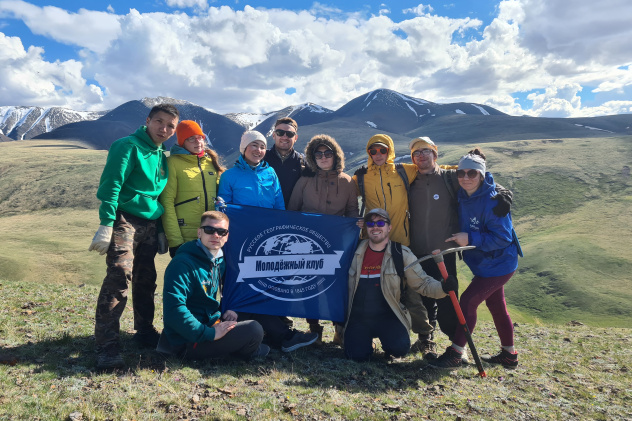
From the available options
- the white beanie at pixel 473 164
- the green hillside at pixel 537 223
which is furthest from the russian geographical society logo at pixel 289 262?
the green hillside at pixel 537 223

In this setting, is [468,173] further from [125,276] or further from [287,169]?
[125,276]

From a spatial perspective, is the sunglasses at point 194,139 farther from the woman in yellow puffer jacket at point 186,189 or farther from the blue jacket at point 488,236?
the blue jacket at point 488,236

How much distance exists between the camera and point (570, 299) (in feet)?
143

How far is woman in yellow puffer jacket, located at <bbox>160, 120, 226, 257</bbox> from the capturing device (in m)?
8.65

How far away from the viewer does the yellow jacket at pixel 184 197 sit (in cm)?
863

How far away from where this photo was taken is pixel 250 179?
949 cm

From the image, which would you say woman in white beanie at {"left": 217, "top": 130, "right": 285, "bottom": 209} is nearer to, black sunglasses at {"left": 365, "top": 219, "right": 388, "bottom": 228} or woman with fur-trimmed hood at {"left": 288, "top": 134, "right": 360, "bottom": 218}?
woman with fur-trimmed hood at {"left": 288, "top": 134, "right": 360, "bottom": 218}

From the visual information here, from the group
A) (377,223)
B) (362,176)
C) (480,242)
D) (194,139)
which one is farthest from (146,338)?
(480,242)

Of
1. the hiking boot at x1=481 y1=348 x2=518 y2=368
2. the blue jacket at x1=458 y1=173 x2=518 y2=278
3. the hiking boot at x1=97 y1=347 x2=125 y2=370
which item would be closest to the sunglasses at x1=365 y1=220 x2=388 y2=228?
the blue jacket at x1=458 y1=173 x2=518 y2=278

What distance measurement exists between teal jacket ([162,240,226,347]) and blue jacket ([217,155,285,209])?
1741 millimetres

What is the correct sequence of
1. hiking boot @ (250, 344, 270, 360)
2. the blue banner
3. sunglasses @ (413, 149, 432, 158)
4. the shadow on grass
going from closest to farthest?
the shadow on grass
hiking boot @ (250, 344, 270, 360)
the blue banner
sunglasses @ (413, 149, 432, 158)

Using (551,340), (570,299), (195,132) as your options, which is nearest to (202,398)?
(195,132)

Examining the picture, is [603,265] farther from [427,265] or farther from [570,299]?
[427,265]

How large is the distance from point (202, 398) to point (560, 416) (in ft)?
21.1
